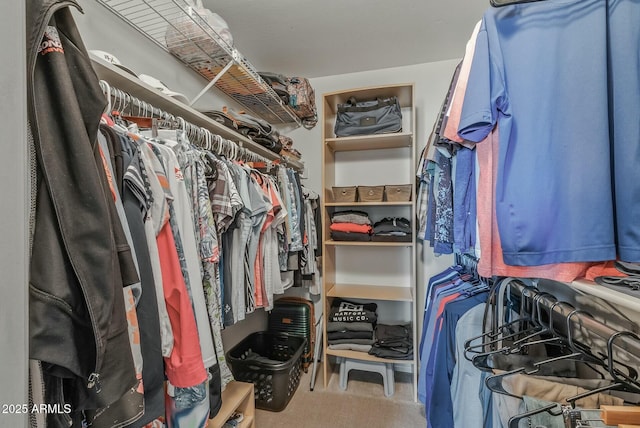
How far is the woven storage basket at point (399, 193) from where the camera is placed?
2037mm

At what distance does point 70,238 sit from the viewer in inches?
17.5

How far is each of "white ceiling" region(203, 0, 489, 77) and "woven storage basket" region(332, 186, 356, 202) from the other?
100cm

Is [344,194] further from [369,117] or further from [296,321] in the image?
[296,321]

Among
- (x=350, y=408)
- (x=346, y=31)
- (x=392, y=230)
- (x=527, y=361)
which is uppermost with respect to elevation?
(x=346, y=31)

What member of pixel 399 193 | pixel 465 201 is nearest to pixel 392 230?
pixel 399 193

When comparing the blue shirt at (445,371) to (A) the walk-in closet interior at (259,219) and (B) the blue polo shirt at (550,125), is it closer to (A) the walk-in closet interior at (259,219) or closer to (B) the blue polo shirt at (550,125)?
(A) the walk-in closet interior at (259,219)

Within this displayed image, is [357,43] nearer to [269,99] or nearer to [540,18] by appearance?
[269,99]

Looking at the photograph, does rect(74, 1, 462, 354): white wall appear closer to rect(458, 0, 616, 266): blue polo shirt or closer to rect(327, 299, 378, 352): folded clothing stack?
rect(327, 299, 378, 352): folded clothing stack

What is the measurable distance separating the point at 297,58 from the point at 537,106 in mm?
1902

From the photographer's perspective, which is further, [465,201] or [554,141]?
[465,201]

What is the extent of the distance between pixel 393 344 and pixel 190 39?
2.16 m

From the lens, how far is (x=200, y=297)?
82 cm

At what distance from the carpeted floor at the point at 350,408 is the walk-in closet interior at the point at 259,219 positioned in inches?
0.8

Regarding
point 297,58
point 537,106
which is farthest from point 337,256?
point 537,106
